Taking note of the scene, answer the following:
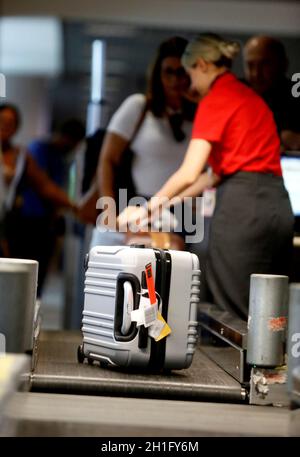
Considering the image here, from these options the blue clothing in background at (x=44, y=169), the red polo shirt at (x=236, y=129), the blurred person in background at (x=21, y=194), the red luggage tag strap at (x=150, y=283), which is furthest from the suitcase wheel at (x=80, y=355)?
the blue clothing in background at (x=44, y=169)

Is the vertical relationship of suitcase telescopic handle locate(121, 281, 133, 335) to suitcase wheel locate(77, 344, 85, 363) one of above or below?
above

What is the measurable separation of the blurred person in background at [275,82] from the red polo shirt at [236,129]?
18 cm

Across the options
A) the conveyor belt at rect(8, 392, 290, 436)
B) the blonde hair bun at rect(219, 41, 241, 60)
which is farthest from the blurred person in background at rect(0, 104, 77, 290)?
the conveyor belt at rect(8, 392, 290, 436)

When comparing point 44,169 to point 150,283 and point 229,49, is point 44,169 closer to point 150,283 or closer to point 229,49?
point 229,49

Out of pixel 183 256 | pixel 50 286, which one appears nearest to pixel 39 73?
pixel 50 286

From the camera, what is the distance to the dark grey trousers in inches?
142

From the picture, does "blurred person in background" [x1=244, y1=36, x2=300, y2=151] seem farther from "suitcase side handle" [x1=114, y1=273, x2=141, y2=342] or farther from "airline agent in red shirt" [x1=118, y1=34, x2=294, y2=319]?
"suitcase side handle" [x1=114, y1=273, x2=141, y2=342]

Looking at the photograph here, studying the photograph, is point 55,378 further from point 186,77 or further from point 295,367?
point 186,77

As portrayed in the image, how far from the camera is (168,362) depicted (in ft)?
9.74

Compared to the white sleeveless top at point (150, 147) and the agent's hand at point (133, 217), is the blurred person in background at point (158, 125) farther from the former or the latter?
the agent's hand at point (133, 217)

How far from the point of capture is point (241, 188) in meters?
3.62

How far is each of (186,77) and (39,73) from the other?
9965 millimetres

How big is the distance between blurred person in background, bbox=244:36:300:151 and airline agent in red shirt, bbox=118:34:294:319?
0.70 feet

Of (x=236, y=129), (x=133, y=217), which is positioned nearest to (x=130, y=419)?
(x=133, y=217)
